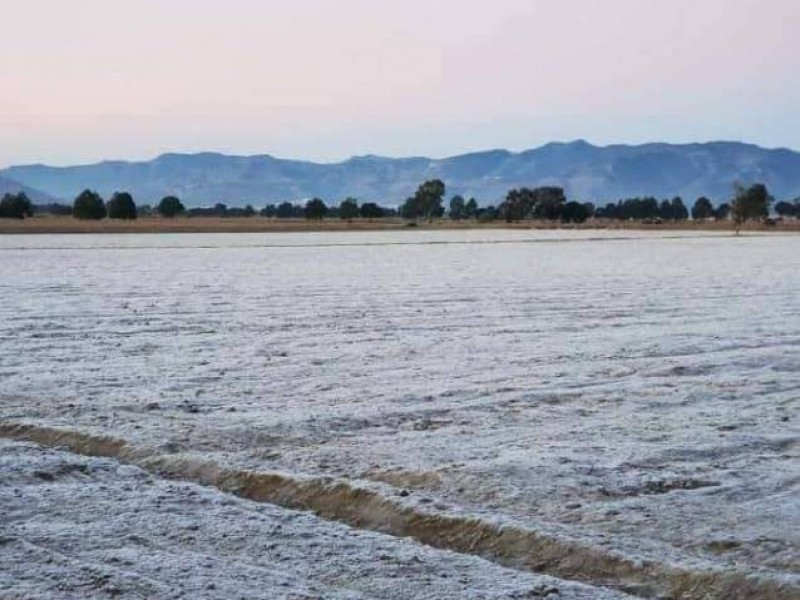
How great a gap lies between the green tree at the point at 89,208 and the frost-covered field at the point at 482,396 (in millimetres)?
116050

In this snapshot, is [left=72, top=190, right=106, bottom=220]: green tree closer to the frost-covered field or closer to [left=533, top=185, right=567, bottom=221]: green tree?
[left=533, top=185, right=567, bottom=221]: green tree

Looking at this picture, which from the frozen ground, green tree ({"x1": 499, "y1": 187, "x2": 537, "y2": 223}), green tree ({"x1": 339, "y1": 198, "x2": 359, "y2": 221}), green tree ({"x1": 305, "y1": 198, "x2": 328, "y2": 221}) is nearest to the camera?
the frozen ground

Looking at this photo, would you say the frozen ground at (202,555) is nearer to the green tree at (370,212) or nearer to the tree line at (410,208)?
the tree line at (410,208)

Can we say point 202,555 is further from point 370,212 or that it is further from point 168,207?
point 370,212

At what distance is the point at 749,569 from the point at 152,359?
34.5 ft

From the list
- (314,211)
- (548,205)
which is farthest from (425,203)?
(314,211)

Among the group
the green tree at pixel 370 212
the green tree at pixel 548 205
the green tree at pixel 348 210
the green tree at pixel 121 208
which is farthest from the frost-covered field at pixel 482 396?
the green tree at pixel 548 205

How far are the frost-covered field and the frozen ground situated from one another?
0.85 metres

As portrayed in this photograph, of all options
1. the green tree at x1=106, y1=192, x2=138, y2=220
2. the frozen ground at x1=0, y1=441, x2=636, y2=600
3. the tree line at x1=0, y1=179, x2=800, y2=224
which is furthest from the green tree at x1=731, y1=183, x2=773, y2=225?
the frozen ground at x1=0, y1=441, x2=636, y2=600

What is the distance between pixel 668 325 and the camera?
1973 cm

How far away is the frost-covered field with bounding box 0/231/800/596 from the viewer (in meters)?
7.73

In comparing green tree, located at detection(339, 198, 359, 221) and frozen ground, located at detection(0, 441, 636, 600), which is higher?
frozen ground, located at detection(0, 441, 636, 600)

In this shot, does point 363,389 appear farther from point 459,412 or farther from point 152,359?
point 152,359

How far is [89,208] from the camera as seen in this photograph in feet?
461
